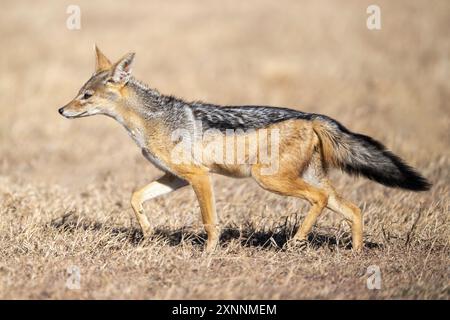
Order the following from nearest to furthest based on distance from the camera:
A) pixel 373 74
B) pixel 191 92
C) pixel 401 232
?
pixel 401 232, pixel 191 92, pixel 373 74

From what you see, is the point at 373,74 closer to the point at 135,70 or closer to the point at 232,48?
the point at 232,48

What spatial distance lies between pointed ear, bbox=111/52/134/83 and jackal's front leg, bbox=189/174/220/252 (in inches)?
51.2

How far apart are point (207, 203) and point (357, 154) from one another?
156 centimetres

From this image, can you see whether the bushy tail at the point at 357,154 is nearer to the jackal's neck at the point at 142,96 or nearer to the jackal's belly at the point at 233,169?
the jackal's belly at the point at 233,169

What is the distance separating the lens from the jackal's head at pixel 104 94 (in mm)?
7273

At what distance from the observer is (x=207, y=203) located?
7062 millimetres

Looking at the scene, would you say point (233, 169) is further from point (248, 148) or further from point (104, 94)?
point (104, 94)

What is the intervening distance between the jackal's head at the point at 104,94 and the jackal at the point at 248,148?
10mm

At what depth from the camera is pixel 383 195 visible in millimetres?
9383

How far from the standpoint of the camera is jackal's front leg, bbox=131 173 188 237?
24.3 feet

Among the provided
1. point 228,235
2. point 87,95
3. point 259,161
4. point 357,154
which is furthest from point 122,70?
point 357,154

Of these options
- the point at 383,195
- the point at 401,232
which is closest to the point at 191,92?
the point at 383,195

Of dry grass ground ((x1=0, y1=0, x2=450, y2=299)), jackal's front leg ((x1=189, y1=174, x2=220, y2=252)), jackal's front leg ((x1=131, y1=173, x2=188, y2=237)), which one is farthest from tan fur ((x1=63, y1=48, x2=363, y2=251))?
dry grass ground ((x1=0, y1=0, x2=450, y2=299))
